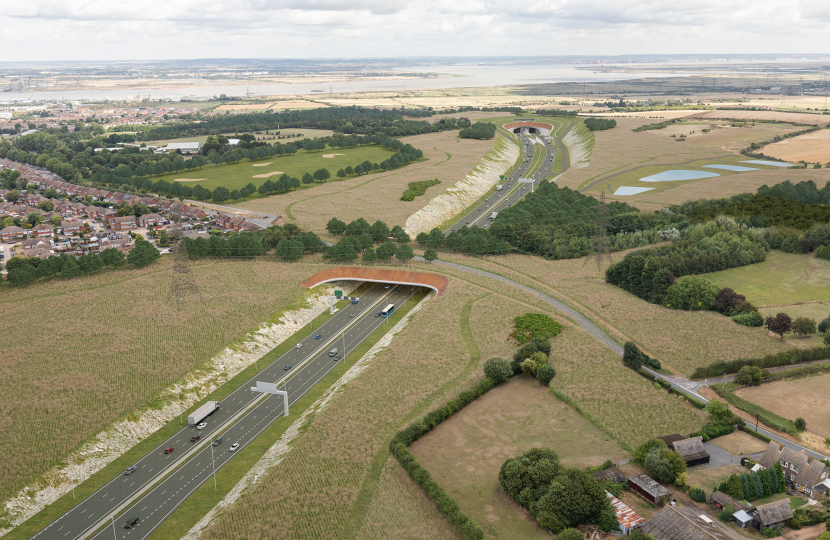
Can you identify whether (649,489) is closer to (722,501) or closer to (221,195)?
(722,501)

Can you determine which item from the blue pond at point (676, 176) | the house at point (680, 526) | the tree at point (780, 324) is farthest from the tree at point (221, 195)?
the house at point (680, 526)

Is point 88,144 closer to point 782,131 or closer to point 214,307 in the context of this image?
point 214,307

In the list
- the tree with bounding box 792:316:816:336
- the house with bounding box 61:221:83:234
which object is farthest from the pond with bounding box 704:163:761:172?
the house with bounding box 61:221:83:234

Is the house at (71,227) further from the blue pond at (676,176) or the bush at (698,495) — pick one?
the blue pond at (676,176)

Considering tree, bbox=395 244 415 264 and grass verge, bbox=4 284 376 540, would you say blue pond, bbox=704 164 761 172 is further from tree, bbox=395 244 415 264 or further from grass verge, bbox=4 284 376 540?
grass verge, bbox=4 284 376 540

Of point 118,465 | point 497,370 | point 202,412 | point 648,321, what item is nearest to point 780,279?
point 648,321
